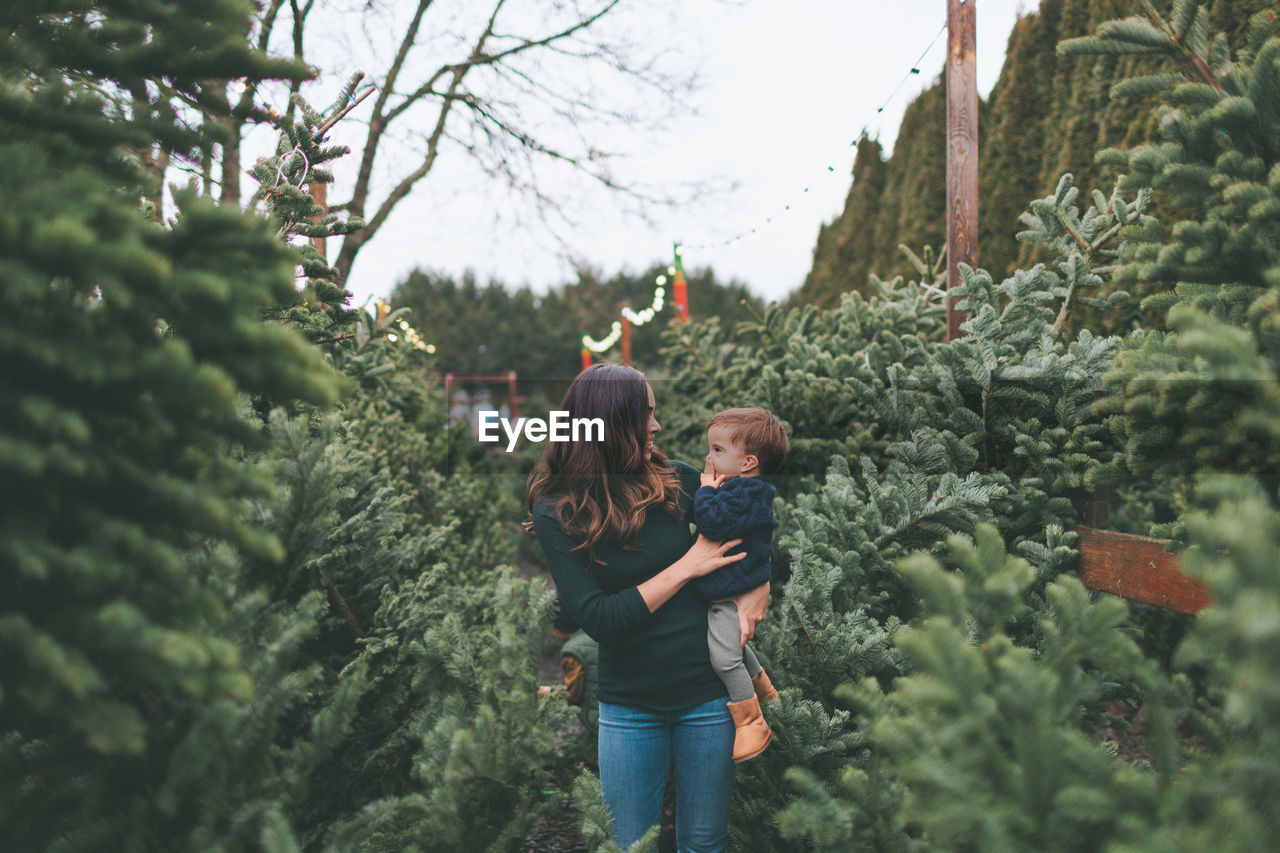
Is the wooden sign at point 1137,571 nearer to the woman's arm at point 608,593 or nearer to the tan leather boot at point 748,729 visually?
the tan leather boot at point 748,729

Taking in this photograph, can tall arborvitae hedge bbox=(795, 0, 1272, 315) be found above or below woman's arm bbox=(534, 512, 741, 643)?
above

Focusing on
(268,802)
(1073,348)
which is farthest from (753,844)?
(1073,348)

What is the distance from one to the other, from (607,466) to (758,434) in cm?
52

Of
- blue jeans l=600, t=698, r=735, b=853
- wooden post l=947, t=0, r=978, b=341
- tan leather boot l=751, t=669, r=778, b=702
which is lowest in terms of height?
blue jeans l=600, t=698, r=735, b=853

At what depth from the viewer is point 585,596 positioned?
1910 millimetres

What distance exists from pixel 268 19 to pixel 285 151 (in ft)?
20.5

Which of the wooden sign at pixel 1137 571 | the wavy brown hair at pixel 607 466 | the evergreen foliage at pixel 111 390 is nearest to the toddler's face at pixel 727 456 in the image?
the wavy brown hair at pixel 607 466

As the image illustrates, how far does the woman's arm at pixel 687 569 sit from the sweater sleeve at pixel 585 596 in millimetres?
33

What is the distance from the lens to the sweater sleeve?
6.16 feet

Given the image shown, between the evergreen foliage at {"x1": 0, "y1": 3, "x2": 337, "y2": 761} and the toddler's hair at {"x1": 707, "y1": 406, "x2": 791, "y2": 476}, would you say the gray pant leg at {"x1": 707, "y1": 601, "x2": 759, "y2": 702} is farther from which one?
the evergreen foliage at {"x1": 0, "y1": 3, "x2": 337, "y2": 761}

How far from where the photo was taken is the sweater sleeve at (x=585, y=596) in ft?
6.16

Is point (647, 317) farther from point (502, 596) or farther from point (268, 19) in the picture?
point (502, 596)

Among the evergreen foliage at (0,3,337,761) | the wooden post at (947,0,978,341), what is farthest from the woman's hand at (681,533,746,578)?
the wooden post at (947,0,978,341)

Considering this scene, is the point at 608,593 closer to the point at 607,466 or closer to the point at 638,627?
the point at 638,627
